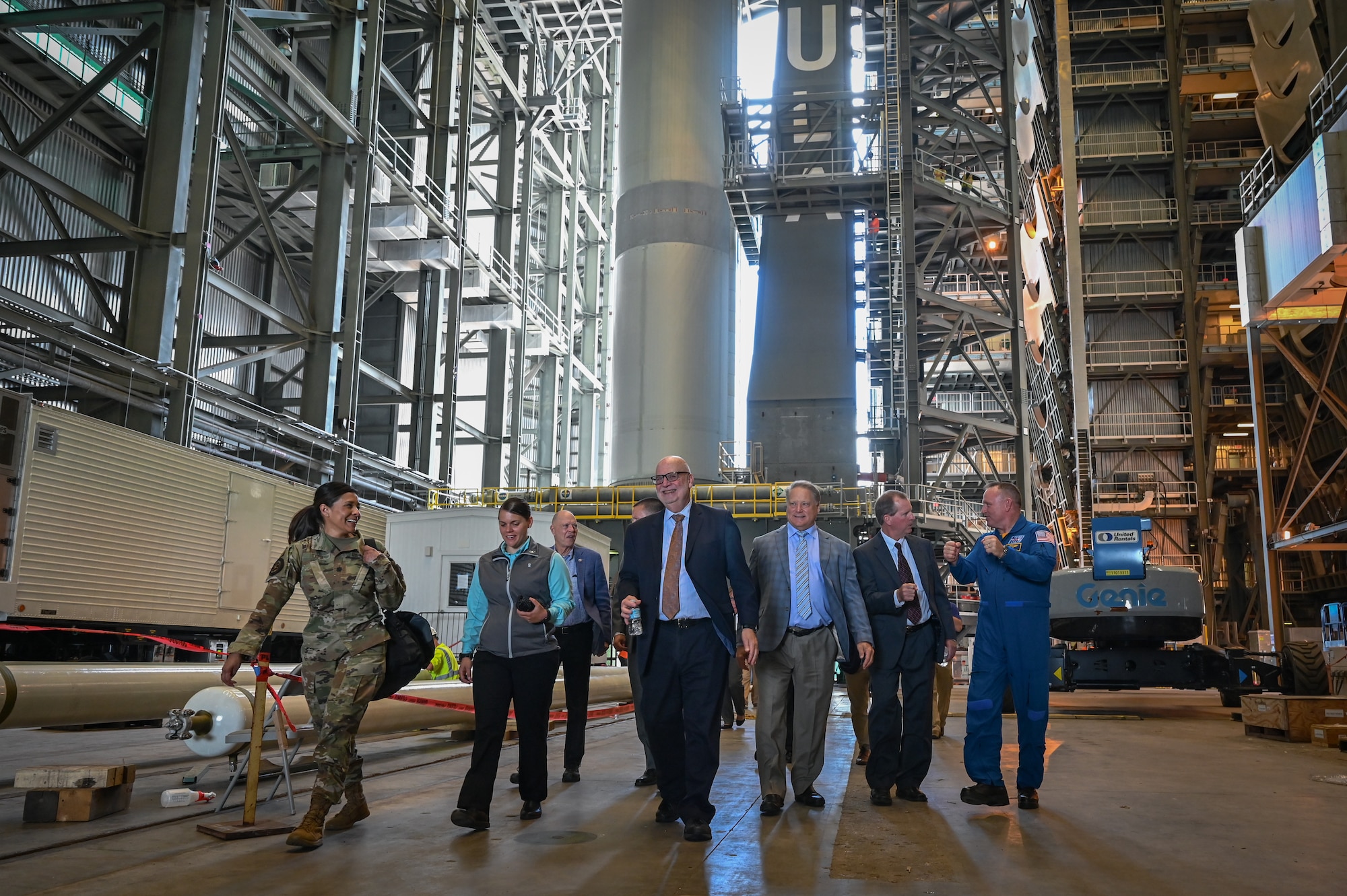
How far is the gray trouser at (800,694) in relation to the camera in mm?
6164

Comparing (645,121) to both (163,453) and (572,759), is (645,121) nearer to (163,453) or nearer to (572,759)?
(163,453)

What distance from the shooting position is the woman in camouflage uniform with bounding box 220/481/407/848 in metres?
5.13

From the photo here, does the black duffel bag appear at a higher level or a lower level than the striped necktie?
lower

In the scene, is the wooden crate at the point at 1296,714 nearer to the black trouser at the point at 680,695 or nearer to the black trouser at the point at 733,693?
the black trouser at the point at 733,693

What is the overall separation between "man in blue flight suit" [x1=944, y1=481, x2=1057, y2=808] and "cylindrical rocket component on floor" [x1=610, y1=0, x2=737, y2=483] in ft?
67.3

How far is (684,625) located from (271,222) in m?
21.6

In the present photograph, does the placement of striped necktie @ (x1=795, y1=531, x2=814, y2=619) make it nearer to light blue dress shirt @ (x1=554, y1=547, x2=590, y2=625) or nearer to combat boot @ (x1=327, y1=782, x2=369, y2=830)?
light blue dress shirt @ (x1=554, y1=547, x2=590, y2=625)

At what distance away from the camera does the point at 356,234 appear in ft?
88.6

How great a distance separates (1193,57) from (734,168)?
23.8 meters

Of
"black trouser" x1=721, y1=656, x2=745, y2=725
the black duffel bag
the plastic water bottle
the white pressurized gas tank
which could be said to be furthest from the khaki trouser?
the white pressurized gas tank

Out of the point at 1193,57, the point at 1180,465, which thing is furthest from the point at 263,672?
the point at 1193,57

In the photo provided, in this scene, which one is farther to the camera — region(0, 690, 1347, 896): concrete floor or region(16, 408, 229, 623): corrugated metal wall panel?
region(16, 408, 229, 623): corrugated metal wall panel

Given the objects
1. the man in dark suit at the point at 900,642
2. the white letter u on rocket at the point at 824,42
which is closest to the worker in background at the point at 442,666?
the man in dark suit at the point at 900,642

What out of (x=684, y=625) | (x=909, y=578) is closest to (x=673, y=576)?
(x=684, y=625)
